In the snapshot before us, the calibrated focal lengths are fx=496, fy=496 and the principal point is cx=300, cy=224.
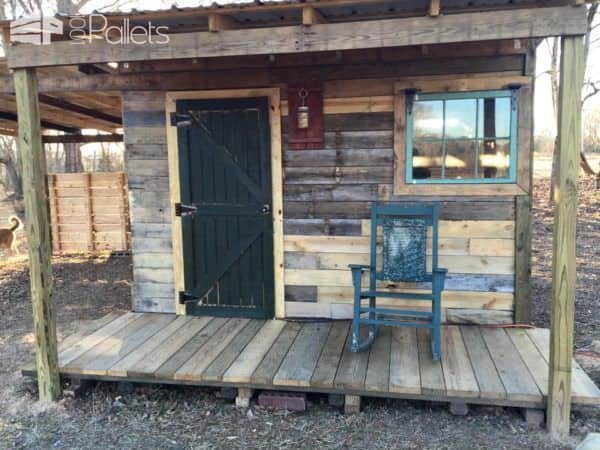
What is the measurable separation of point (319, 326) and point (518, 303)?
1.46 metres

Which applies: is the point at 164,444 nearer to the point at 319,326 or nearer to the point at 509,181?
the point at 319,326

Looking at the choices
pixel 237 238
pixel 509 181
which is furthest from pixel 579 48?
pixel 237 238

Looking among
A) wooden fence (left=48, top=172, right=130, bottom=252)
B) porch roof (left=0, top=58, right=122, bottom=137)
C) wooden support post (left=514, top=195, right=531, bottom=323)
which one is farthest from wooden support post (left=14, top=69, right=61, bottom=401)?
wooden fence (left=48, top=172, right=130, bottom=252)

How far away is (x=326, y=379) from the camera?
2.82 m

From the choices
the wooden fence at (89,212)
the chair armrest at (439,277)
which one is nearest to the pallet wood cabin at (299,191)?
the chair armrest at (439,277)

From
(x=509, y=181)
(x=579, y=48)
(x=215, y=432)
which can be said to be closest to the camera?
(x=579, y=48)

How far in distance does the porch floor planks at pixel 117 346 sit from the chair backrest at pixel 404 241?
5.61 feet

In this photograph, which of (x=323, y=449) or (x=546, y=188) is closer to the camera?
(x=323, y=449)

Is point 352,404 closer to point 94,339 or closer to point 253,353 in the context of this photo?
point 253,353

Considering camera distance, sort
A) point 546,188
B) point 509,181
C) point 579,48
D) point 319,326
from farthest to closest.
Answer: point 546,188, point 319,326, point 509,181, point 579,48

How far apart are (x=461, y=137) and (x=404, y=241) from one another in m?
0.88

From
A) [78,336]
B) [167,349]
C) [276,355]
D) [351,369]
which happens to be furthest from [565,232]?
[78,336]

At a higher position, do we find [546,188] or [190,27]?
[190,27]

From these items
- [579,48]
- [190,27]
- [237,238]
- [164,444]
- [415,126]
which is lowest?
[164,444]
